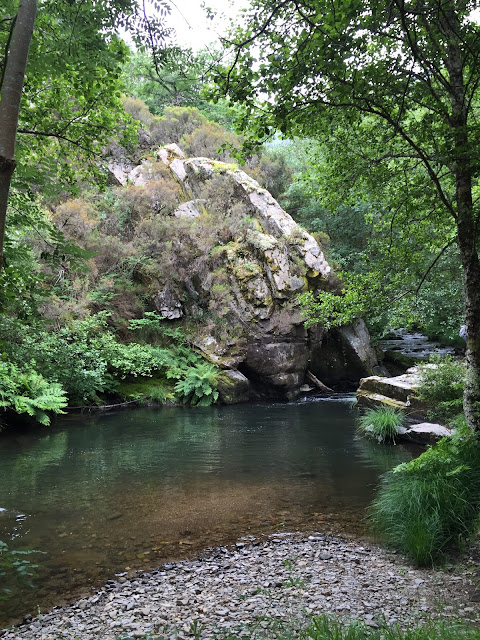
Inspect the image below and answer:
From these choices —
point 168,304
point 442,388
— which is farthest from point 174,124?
point 442,388

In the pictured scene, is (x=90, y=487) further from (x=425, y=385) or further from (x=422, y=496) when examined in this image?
(x=425, y=385)

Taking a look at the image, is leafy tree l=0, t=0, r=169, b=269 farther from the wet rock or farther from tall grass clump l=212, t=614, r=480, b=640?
the wet rock

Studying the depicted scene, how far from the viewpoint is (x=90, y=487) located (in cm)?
798

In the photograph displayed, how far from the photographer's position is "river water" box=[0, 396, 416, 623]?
17.7ft

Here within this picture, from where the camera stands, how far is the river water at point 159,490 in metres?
5.40

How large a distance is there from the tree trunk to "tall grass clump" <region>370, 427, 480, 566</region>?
4903mm

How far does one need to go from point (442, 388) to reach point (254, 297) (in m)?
11.8

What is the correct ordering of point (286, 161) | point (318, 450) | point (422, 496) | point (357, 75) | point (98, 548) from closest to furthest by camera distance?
point (357, 75) < point (422, 496) < point (98, 548) < point (318, 450) < point (286, 161)

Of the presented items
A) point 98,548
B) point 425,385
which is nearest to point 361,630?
point 98,548

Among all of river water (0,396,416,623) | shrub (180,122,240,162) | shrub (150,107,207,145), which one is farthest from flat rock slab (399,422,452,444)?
shrub (150,107,207,145)

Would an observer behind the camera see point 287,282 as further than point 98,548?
Yes

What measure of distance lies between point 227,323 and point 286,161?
1654 cm

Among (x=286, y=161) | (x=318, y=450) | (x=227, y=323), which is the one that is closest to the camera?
(x=318, y=450)

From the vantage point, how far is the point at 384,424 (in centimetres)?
1152
